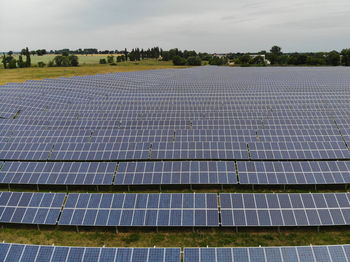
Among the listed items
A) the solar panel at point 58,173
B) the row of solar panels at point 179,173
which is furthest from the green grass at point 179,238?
the solar panel at point 58,173

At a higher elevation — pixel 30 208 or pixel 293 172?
pixel 293 172

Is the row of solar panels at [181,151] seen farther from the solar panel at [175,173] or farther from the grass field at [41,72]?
the grass field at [41,72]

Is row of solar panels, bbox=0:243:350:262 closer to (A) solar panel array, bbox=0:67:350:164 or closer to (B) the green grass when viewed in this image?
(B) the green grass

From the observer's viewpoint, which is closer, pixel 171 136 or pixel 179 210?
pixel 179 210

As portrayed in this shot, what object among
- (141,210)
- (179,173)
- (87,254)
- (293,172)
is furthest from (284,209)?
(87,254)

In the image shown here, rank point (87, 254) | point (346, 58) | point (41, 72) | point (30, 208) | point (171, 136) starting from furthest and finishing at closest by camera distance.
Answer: point (346, 58), point (41, 72), point (171, 136), point (30, 208), point (87, 254)

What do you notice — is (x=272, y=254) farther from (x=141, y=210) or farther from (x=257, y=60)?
(x=257, y=60)

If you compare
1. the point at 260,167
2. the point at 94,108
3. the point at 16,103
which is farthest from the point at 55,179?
the point at 16,103
